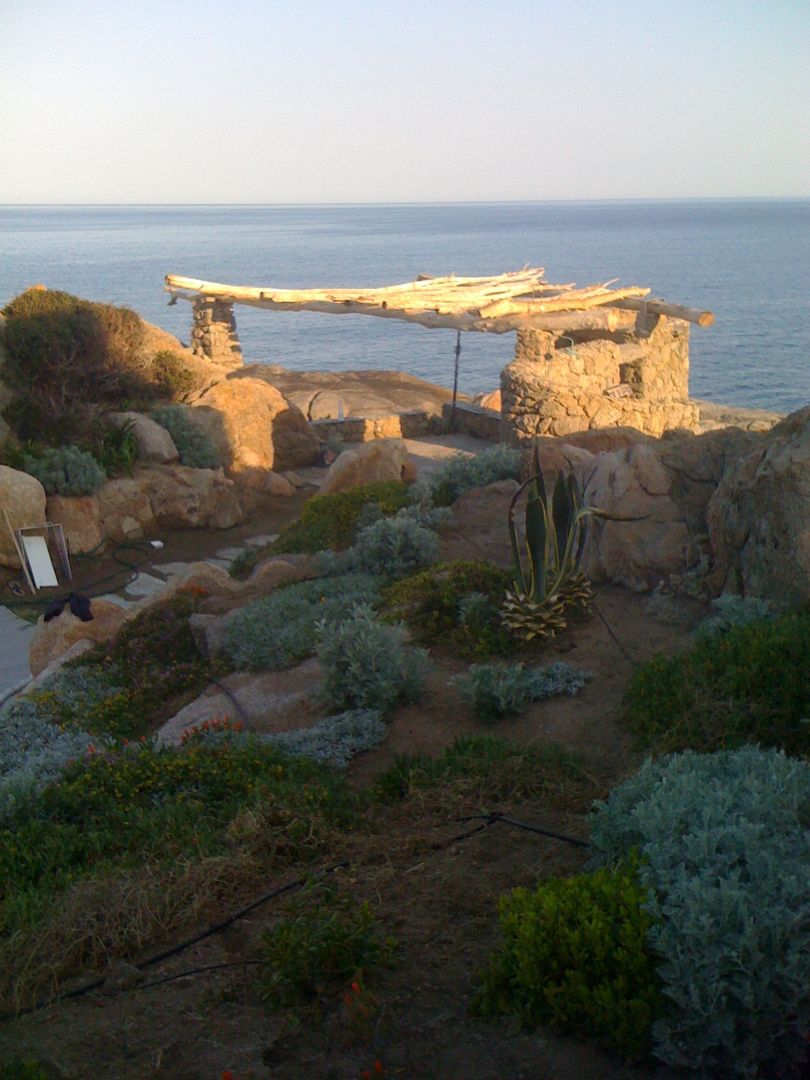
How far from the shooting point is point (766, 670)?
4.81 meters

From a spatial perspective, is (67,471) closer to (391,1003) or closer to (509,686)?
(509,686)

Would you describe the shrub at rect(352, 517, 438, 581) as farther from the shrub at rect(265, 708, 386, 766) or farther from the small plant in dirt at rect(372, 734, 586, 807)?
the small plant in dirt at rect(372, 734, 586, 807)

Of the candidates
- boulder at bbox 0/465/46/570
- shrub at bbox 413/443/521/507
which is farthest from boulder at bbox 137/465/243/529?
shrub at bbox 413/443/521/507

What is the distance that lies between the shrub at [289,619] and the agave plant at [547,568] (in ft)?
4.17

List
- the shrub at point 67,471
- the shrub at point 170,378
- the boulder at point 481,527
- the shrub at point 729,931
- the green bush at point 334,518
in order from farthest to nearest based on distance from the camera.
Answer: the shrub at point 170,378, the shrub at point 67,471, the green bush at point 334,518, the boulder at point 481,527, the shrub at point 729,931

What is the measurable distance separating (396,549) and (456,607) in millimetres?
1559

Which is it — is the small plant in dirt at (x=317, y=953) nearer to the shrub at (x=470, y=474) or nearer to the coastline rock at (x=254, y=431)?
the shrub at (x=470, y=474)

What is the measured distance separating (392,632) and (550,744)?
1390 millimetres

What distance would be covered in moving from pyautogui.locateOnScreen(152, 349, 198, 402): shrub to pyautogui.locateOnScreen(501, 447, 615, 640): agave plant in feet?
37.2

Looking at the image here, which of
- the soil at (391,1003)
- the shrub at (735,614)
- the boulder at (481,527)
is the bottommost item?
the boulder at (481,527)

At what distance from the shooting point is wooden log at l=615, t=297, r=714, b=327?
642 inches

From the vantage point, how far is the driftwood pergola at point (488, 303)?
55.5 feet

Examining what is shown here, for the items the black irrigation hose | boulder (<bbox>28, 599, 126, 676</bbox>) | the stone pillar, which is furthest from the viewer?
the stone pillar

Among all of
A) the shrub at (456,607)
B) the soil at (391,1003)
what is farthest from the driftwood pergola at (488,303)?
the soil at (391,1003)
